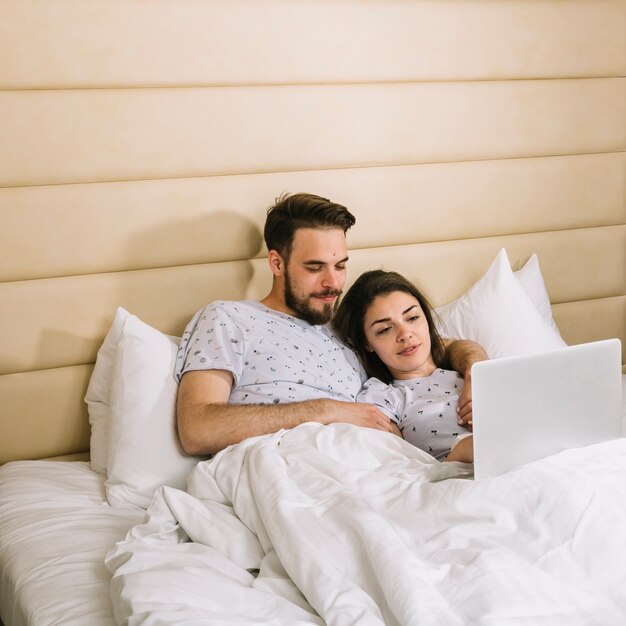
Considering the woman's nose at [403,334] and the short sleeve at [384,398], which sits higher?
the woman's nose at [403,334]

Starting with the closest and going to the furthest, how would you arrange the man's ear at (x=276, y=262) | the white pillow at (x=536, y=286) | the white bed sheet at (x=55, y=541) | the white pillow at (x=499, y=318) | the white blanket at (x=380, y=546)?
the white blanket at (x=380, y=546), the white bed sheet at (x=55, y=541), the man's ear at (x=276, y=262), the white pillow at (x=499, y=318), the white pillow at (x=536, y=286)

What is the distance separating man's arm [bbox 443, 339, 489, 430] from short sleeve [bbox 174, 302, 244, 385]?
52 cm

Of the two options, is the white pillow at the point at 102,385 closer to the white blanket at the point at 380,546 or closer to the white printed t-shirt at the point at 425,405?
the white blanket at the point at 380,546

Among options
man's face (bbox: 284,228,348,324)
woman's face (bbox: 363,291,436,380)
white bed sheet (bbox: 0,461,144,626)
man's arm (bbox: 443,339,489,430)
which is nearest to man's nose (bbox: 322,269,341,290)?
man's face (bbox: 284,228,348,324)

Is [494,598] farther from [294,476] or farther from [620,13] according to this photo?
[620,13]

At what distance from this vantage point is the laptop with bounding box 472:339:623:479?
58.8 inches

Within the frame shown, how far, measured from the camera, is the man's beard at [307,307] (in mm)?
2172

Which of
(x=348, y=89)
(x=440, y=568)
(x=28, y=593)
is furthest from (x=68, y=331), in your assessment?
(x=440, y=568)

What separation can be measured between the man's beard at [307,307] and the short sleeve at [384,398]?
0.21 m

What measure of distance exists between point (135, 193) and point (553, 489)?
128cm

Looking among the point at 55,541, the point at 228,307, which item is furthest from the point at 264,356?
the point at 55,541

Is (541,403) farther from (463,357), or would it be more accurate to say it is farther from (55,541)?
(55,541)

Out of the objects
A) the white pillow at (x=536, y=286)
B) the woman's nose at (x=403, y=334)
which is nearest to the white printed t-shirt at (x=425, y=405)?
the woman's nose at (x=403, y=334)

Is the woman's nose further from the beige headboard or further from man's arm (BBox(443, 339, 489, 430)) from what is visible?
the beige headboard
